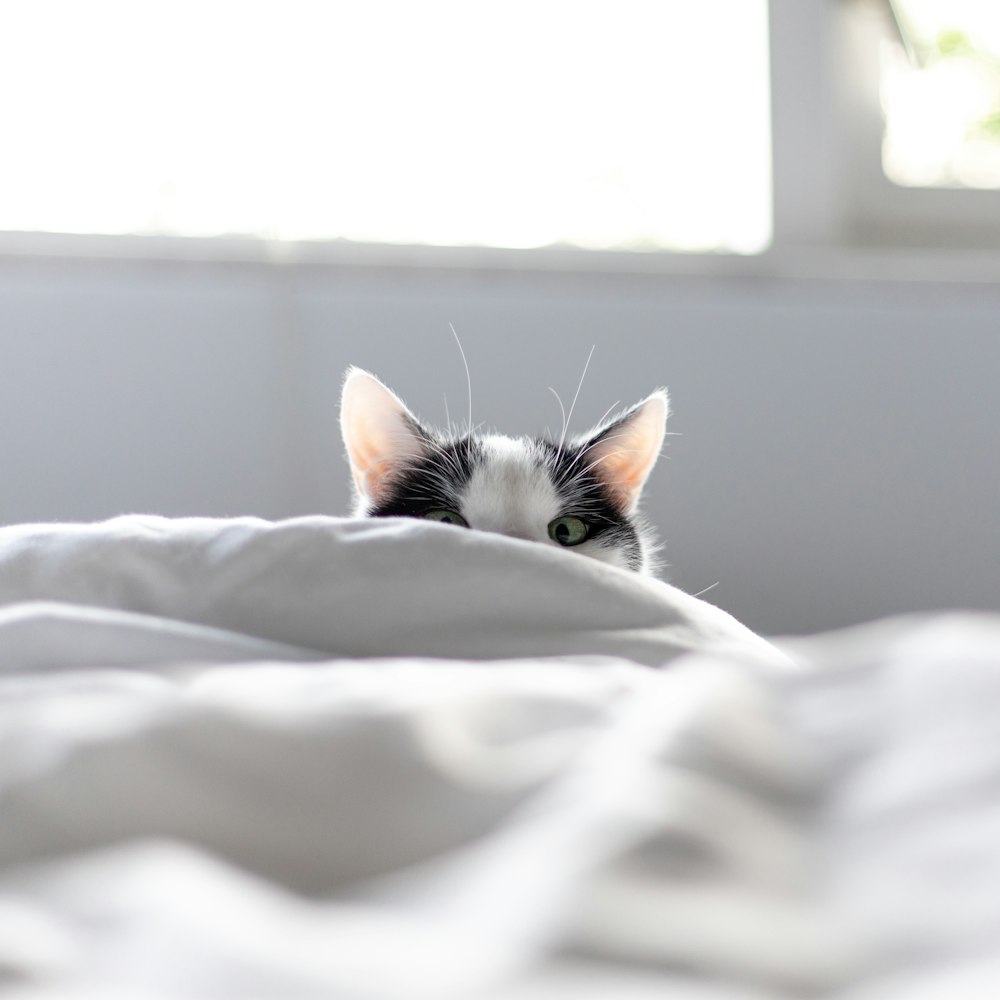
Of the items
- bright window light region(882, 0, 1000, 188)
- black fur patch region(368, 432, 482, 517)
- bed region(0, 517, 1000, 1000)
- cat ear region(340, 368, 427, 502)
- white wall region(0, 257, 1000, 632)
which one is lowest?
bed region(0, 517, 1000, 1000)

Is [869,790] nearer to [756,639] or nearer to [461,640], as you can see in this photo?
[461,640]

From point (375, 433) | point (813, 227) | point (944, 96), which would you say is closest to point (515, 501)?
point (375, 433)

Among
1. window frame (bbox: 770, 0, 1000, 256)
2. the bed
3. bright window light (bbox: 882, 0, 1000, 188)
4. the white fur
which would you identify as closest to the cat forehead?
the white fur

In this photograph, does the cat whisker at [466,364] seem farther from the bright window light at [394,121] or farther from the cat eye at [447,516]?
the cat eye at [447,516]

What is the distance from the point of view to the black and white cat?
1.12 m

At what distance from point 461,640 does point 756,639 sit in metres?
0.27

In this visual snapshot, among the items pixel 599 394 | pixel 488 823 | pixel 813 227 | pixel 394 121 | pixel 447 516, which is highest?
pixel 394 121

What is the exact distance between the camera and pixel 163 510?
176 cm

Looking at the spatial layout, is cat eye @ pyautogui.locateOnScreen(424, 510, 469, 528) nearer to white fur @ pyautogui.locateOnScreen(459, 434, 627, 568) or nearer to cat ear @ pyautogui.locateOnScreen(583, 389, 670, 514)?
white fur @ pyautogui.locateOnScreen(459, 434, 627, 568)

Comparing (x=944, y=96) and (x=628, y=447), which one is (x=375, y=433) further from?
(x=944, y=96)

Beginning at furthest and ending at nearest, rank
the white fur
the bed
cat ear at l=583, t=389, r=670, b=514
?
cat ear at l=583, t=389, r=670, b=514 → the white fur → the bed

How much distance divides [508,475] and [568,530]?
93 mm

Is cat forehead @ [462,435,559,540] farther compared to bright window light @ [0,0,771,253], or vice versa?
bright window light @ [0,0,771,253]

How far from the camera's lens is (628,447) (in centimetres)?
126
